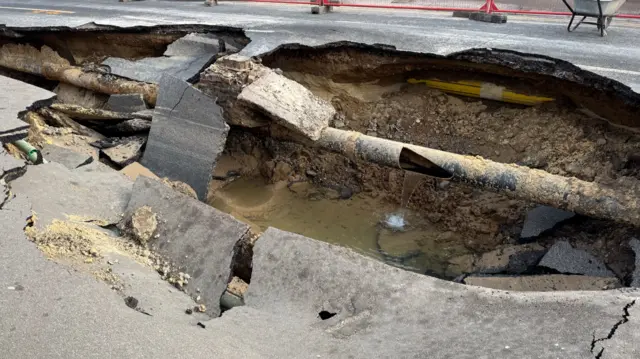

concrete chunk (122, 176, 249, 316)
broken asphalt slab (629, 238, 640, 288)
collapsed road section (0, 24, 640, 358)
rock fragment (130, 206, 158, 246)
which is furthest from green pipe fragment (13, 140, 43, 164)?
A: broken asphalt slab (629, 238, 640, 288)

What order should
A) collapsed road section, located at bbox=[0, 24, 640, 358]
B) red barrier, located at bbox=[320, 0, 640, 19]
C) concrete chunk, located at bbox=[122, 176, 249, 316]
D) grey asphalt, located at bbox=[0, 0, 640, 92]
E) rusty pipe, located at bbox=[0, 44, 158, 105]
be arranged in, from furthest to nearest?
red barrier, located at bbox=[320, 0, 640, 19] < rusty pipe, located at bbox=[0, 44, 158, 105] < grey asphalt, located at bbox=[0, 0, 640, 92] < concrete chunk, located at bbox=[122, 176, 249, 316] < collapsed road section, located at bbox=[0, 24, 640, 358]

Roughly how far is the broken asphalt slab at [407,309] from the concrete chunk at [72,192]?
1447 mm

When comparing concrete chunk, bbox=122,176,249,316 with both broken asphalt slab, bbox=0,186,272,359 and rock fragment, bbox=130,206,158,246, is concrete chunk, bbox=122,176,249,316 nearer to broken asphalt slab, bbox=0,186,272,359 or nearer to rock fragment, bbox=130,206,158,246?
rock fragment, bbox=130,206,158,246

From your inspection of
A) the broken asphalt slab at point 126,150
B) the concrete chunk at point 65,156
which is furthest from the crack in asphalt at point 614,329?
Answer: the broken asphalt slab at point 126,150

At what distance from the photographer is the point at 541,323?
8.75 feet

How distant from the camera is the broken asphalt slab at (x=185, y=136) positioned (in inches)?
218

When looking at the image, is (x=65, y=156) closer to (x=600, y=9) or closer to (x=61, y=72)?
(x=61, y=72)

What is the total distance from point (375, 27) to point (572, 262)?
4.35 m

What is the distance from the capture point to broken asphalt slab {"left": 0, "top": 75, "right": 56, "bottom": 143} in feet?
14.1

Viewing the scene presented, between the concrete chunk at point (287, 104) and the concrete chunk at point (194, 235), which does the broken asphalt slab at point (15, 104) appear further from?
the concrete chunk at point (287, 104)

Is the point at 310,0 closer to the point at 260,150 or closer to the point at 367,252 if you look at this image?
the point at 260,150

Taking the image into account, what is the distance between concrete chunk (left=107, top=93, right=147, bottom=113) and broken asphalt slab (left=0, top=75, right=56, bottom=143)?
4.23ft

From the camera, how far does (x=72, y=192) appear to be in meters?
4.05

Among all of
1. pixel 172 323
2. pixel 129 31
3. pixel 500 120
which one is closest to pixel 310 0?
pixel 129 31
